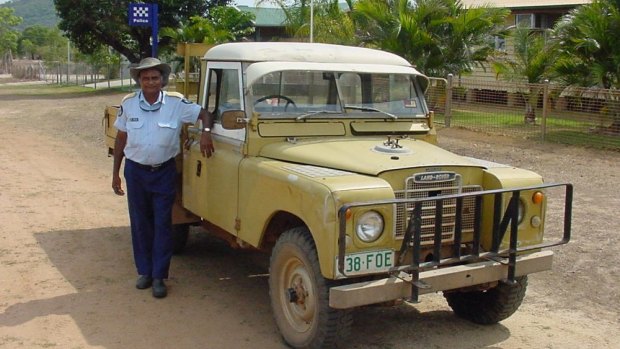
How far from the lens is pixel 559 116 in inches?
587

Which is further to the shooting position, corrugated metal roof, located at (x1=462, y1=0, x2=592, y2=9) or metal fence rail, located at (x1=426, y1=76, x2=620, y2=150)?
corrugated metal roof, located at (x1=462, y1=0, x2=592, y2=9)

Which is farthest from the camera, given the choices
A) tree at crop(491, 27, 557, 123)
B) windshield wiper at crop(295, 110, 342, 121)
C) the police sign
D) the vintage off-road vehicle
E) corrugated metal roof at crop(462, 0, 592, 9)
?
corrugated metal roof at crop(462, 0, 592, 9)

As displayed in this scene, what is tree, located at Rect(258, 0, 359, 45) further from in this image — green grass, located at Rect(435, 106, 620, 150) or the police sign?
the police sign

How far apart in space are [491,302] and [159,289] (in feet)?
8.40

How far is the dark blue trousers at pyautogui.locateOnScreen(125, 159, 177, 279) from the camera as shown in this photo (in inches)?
240

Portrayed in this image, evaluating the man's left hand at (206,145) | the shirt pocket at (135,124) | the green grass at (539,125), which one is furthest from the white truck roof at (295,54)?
the green grass at (539,125)

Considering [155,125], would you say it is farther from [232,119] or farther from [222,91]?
[232,119]

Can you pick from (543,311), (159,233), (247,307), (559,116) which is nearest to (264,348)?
(247,307)

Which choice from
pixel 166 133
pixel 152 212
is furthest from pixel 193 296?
pixel 166 133

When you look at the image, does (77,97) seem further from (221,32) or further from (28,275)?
(28,275)

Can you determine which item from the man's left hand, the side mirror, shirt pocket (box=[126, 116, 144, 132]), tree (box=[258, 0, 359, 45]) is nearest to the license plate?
the side mirror

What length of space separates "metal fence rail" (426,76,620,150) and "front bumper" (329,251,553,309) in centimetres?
887

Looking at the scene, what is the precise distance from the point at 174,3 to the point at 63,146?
16576 millimetres

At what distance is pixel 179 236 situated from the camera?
7.36m
